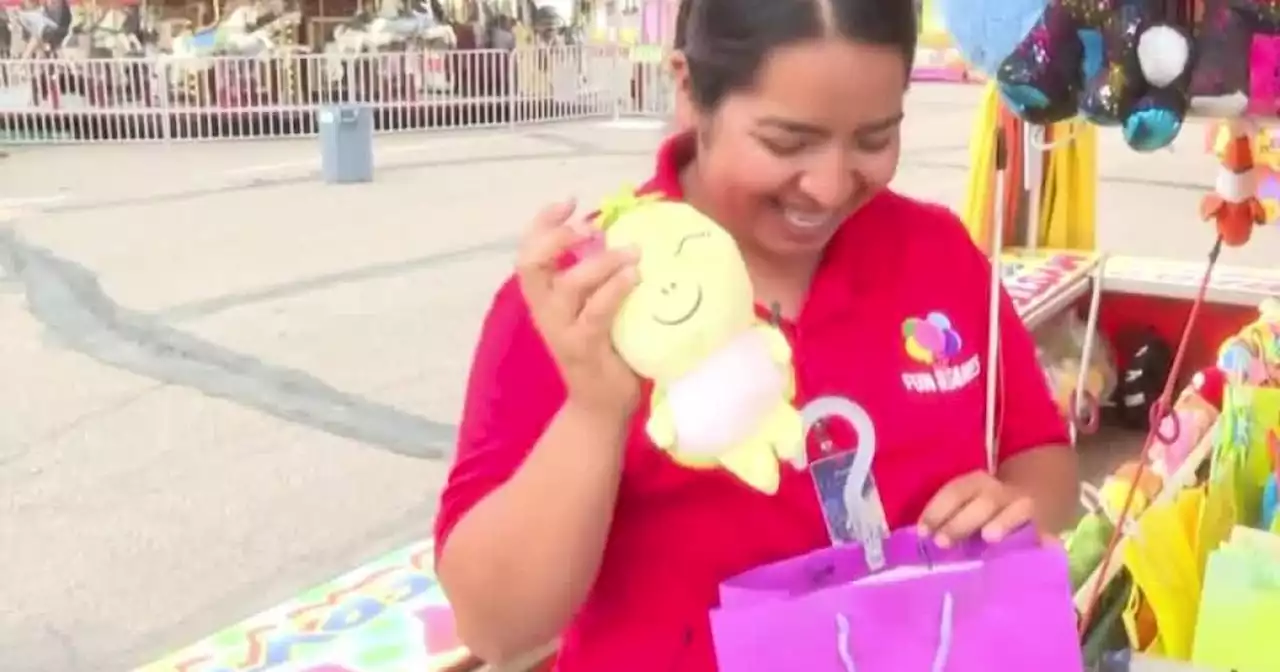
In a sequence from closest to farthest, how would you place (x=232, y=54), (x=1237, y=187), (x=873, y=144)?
1. (x=873, y=144)
2. (x=1237, y=187)
3. (x=232, y=54)

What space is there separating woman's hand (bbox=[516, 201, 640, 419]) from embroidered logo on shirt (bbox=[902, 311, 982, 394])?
27cm

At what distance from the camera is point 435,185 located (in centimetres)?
727

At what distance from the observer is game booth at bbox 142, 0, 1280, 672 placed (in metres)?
0.88

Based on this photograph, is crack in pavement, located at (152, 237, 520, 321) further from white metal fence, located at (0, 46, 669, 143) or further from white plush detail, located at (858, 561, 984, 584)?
white plush detail, located at (858, 561, 984, 584)

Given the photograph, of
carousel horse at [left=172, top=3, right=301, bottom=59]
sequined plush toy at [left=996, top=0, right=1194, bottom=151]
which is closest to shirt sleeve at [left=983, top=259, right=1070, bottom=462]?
sequined plush toy at [left=996, top=0, right=1194, bottom=151]

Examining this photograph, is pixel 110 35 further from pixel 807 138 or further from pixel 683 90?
pixel 807 138

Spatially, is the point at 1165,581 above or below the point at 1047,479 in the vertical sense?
below

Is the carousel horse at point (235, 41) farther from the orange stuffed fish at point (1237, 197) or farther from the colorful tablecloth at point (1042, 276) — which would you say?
the orange stuffed fish at point (1237, 197)

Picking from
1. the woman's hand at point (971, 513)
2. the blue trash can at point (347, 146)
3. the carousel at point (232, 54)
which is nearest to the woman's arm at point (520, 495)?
the woman's hand at point (971, 513)

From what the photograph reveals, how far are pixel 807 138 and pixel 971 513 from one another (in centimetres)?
26

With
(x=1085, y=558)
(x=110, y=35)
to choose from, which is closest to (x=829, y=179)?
(x=1085, y=558)

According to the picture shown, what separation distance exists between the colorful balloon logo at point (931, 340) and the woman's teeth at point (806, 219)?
0.14 metres

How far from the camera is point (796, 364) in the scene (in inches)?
37.4

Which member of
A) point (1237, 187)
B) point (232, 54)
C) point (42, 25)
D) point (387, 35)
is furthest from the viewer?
point (387, 35)
